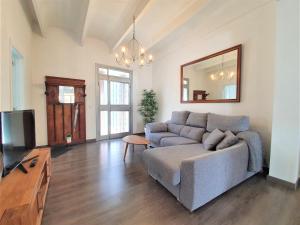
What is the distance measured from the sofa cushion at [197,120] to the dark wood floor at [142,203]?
1313mm

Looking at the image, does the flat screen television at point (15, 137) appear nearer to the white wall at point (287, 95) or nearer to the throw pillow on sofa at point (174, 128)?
the throw pillow on sofa at point (174, 128)

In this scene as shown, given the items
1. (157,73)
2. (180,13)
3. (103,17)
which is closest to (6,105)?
(103,17)

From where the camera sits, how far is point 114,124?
494 cm

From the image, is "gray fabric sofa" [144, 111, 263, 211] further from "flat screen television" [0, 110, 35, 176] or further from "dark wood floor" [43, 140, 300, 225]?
"flat screen television" [0, 110, 35, 176]

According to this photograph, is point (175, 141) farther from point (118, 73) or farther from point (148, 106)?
point (118, 73)

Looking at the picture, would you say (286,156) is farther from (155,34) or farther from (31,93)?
(31,93)

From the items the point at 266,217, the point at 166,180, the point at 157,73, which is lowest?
the point at 266,217

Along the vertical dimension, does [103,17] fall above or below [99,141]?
above

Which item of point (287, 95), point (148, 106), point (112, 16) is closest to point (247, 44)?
point (287, 95)

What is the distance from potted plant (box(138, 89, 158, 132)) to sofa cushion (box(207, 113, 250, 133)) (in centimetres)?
245

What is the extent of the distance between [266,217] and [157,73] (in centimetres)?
470

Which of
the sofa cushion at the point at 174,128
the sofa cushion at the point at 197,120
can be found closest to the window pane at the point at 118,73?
the sofa cushion at the point at 174,128

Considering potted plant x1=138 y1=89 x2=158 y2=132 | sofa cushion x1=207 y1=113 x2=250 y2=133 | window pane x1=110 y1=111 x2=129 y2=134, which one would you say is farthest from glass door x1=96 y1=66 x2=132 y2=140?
sofa cushion x1=207 y1=113 x2=250 y2=133

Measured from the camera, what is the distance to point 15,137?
58.9 inches
